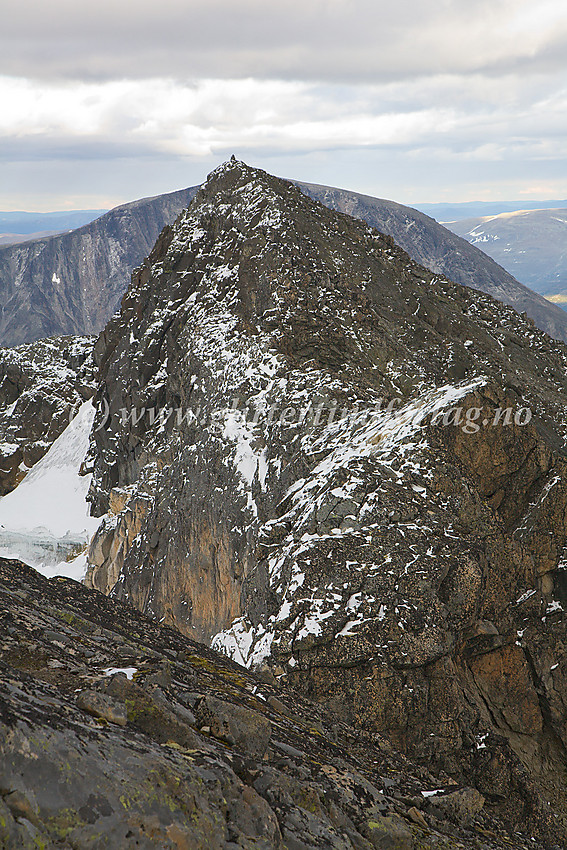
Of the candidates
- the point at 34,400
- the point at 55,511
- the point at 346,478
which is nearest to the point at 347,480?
the point at 346,478

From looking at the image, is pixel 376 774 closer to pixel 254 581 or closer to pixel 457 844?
pixel 457 844

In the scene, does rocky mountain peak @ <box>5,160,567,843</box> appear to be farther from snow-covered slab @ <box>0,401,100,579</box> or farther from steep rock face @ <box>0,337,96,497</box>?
steep rock face @ <box>0,337,96,497</box>

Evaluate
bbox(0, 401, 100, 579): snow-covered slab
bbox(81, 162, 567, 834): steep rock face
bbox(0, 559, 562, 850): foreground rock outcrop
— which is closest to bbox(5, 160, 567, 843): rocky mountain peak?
bbox(81, 162, 567, 834): steep rock face

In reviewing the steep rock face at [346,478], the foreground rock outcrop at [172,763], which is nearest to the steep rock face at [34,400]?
the steep rock face at [346,478]

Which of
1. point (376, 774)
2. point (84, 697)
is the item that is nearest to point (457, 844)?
point (376, 774)

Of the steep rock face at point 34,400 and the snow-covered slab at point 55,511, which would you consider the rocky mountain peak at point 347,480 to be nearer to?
the snow-covered slab at point 55,511

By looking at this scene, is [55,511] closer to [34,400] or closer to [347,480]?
[34,400]
